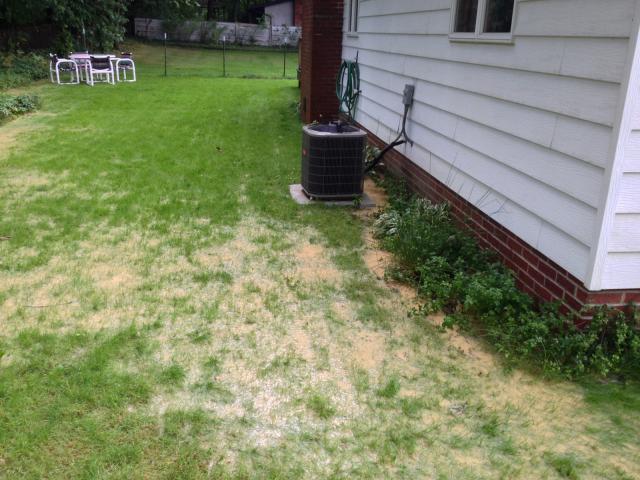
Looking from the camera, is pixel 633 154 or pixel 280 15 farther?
pixel 280 15

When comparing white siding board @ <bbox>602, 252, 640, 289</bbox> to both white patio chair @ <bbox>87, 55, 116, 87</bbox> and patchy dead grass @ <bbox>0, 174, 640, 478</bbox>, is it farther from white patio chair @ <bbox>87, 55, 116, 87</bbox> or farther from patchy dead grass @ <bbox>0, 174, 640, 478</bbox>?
white patio chair @ <bbox>87, 55, 116, 87</bbox>

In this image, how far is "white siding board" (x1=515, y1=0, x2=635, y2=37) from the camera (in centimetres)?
284

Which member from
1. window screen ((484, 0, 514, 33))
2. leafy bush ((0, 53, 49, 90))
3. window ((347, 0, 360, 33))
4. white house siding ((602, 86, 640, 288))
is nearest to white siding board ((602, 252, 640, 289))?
white house siding ((602, 86, 640, 288))

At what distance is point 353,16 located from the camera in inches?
363

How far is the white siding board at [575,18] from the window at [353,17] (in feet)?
18.5

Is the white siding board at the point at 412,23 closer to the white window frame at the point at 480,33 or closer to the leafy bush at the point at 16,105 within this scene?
the white window frame at the point at 480,33

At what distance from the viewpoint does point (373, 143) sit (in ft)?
26.0

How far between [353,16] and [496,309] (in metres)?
6.96

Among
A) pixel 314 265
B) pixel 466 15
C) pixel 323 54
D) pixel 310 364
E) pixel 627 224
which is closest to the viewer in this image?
pixel 627 224

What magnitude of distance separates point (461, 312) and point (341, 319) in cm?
79

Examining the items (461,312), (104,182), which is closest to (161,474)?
(461,312)

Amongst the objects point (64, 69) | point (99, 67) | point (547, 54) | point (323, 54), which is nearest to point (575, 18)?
point (547, 54)

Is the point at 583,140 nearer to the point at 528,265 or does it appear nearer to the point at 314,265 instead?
the point at 528,265

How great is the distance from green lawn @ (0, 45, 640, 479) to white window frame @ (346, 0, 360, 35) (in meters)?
4.23
